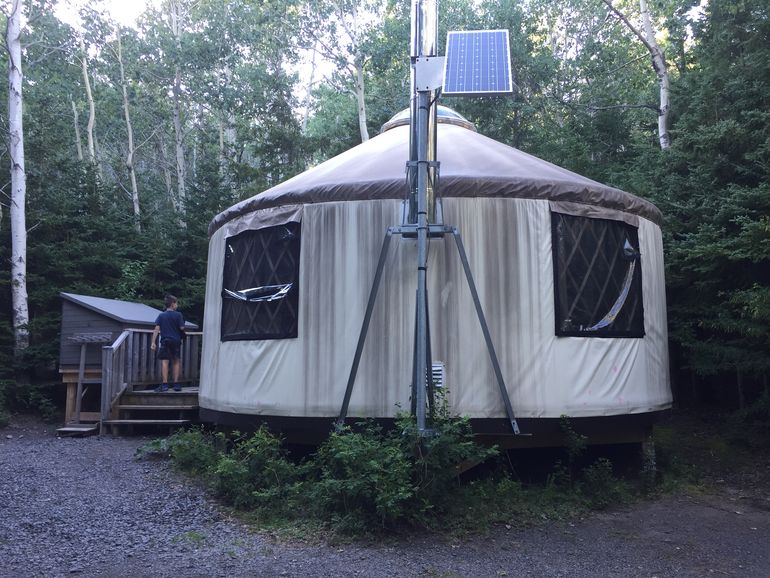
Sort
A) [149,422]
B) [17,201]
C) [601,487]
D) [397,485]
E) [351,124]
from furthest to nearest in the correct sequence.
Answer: [351,124] → [17,201] → [149,422] → [601,487] → [397,485]

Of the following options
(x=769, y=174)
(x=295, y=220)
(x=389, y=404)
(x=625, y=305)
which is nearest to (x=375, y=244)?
(x=295, y=220)

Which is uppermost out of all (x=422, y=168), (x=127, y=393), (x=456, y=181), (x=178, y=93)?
(x=178, y=93)

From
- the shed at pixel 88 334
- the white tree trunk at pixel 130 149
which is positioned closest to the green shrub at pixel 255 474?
the shed at pixel 88 334

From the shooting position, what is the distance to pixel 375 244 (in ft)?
17.2

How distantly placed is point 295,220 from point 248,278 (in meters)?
0.71

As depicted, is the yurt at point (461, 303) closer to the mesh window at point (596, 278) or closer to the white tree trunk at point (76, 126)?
the mesh window at point (596, 278)

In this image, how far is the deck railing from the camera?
7996 millimetres

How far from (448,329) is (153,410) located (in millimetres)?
4613

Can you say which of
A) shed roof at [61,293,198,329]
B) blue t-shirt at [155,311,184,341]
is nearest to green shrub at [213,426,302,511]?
blue t-shirt at [155,311,184,341]

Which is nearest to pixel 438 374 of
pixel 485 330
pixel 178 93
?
pixel 485 330

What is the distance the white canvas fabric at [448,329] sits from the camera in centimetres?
505

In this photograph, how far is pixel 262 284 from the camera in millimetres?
5660

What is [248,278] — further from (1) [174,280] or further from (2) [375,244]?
(1) [174,280]

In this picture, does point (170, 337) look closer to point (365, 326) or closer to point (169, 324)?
point (169, 324)
